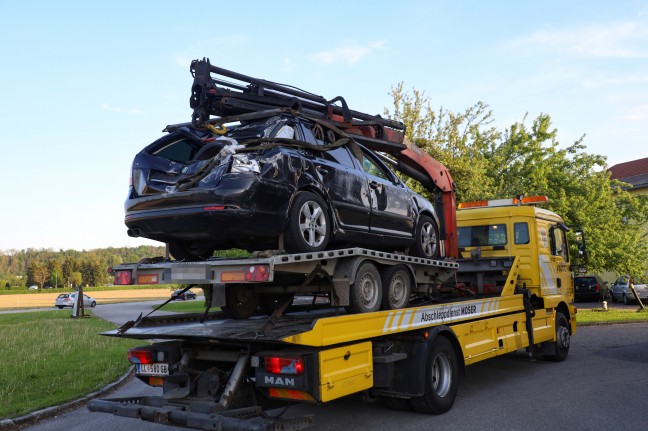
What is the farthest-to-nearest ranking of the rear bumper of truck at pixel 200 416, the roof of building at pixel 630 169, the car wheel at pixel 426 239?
the roof of building at pixel 630 169, the car wheel at pixel 426 239, the rear bumper of truck at pixel 200 416

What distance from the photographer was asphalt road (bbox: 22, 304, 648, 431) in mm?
5609

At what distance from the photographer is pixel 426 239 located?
7457 millimetres

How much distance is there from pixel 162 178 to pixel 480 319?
14.1 ft

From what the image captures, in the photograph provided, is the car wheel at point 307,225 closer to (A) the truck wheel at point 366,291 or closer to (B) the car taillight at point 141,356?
(A) the truck wheel at point 366,291

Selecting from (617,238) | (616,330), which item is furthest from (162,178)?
(617,238)

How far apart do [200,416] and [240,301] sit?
226cm

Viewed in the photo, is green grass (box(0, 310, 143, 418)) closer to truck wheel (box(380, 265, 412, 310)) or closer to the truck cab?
truck wheel (box(380, 265, 412, 310))

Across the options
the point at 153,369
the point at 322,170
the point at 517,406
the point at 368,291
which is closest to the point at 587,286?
the point at 517,406

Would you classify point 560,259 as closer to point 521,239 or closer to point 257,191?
point 521,239

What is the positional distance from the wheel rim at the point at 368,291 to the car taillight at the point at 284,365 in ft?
4.26

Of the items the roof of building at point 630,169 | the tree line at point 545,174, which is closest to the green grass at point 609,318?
the tree line at point 545,174

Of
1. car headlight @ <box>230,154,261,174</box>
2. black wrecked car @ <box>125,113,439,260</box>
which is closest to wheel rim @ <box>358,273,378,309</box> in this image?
black wrecked car @ <box>125,113,439,260</box>

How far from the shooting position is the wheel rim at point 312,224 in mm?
A: 5277

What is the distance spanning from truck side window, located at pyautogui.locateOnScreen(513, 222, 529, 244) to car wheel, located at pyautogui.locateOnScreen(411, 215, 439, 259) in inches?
78.9
